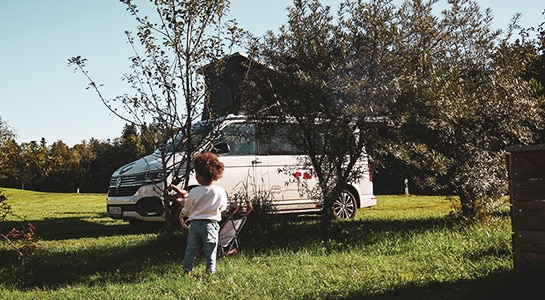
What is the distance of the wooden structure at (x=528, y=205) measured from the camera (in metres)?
4.33

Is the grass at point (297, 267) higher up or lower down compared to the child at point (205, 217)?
lower down

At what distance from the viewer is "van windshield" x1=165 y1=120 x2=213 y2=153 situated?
7477 mm

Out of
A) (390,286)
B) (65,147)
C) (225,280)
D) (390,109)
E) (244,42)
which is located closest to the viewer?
(390,286)

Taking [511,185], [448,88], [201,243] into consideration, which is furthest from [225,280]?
[448,88]

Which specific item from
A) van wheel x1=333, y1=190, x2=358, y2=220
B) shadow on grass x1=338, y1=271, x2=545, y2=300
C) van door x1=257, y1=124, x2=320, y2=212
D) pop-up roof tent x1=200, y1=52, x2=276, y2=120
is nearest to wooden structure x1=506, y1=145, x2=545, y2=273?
shadow on grass x1=338, y1=271, x2=545, y2=300

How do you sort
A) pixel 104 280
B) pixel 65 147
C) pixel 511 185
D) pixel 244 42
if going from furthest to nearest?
pixel 65 147 < pixel 244 42 < pixel 104 280 < pixel 511 185

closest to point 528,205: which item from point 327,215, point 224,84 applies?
point 327,215

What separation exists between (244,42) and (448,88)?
9.78 feet

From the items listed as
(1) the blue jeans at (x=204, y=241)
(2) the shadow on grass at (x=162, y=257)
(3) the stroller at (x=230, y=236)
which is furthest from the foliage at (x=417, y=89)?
(1) the blue jeans at (x=204, y=241)

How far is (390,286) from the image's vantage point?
191 inches

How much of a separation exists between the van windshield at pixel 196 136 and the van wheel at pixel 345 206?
4678 mm

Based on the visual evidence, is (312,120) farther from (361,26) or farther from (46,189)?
(46,189)

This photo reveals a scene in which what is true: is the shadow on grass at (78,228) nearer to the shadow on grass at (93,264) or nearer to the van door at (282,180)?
the shadow on grass at (93,264)

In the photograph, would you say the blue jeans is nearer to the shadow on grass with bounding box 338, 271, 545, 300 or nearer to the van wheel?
the shadow on grass with bounding box 338, 271, 545, 300
